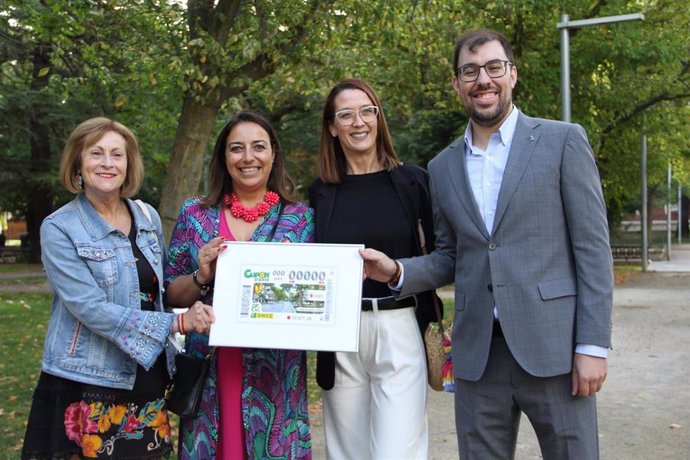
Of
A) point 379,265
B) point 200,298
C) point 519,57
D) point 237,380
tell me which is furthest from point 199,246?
point 519,57

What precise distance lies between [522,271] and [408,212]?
2.60ft

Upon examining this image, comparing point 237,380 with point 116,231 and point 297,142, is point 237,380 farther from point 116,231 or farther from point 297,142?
point 297,142

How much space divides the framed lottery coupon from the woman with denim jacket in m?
0.13

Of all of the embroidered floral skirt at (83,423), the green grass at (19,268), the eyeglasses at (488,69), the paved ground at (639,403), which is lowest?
the paved ground at (639,403)

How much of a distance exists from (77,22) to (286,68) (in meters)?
2.59

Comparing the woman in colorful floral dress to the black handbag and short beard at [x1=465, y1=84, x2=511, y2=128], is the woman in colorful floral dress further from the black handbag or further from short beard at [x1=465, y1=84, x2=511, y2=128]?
short beard at [x1=465, y1=84, x2=511, y2=128]

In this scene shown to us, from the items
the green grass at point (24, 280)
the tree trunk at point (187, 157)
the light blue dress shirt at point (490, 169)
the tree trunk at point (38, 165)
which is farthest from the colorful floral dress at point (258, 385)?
the green grass at point (24, 280)

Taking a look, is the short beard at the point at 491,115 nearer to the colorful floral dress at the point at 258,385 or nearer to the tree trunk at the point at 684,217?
the colorful floral dress at the point at 258,385

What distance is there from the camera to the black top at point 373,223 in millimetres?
3750

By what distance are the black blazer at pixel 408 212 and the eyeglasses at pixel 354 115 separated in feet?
0.99

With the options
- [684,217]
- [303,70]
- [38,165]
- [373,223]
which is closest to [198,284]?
[373,223]

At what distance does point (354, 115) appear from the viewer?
12.6ft

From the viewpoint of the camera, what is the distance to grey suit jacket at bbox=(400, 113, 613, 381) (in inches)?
123

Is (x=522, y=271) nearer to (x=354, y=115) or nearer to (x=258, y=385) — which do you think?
(x=354, y=115)
